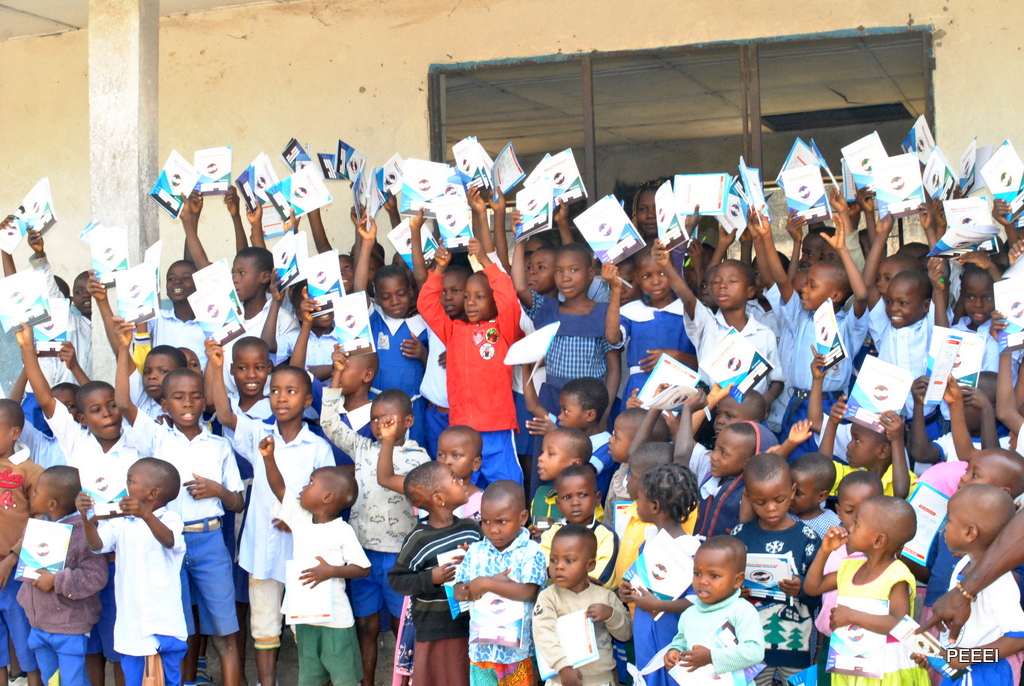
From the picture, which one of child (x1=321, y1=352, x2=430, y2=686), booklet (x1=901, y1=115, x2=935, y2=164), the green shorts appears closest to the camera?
the green shorts

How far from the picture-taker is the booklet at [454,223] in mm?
4691

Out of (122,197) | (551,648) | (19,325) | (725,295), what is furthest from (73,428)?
(725,295)

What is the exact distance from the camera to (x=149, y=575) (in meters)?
4.09

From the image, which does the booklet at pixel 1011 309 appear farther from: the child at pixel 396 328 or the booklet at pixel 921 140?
the child at pixel 396 328

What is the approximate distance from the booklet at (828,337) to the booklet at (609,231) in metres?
0.84

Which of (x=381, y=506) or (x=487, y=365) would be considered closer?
(x=381, y=506)

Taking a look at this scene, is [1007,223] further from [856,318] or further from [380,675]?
[380,675]

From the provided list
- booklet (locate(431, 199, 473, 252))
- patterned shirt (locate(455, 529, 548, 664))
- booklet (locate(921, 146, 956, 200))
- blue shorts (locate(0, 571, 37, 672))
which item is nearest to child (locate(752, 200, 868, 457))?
booklet (locate(921, 146, 956, 200))

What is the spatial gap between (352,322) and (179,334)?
1.22m

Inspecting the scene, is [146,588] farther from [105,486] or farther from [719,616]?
[719,616]

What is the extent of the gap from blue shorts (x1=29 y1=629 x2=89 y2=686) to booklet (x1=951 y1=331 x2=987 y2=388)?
11.6 ft

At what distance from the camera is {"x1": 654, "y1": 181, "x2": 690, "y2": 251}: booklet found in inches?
173

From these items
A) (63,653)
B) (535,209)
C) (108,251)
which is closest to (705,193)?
(535,209)

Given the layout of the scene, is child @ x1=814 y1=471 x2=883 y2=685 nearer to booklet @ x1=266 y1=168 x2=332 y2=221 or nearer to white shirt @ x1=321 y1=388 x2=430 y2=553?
white shirt @ x1=321 y1=388 x2=430 y2=553
